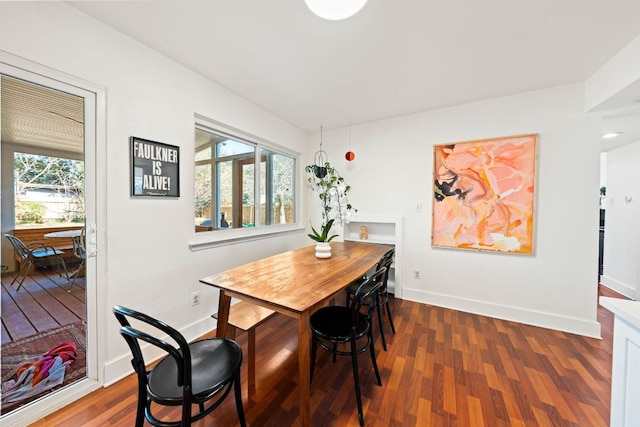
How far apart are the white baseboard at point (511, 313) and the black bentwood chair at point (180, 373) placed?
8.36 feet

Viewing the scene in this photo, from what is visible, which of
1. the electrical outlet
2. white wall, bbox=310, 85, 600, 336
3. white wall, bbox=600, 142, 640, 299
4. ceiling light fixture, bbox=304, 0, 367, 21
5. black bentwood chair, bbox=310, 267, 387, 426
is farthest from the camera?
white wall, bbox=600, 142, 640, 299

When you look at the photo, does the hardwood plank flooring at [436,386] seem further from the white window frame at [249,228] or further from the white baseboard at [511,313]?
the white window frame at [249,228]

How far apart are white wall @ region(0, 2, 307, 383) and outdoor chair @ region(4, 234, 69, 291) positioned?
289mm

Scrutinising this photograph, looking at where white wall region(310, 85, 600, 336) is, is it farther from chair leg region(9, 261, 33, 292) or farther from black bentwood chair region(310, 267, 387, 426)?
chair leg region(9, 261, 33, 292)

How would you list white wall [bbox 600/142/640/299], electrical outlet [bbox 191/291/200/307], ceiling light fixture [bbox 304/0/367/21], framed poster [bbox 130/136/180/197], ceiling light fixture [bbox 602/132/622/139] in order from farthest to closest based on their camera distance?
white wall [bbox 600/142/640/299] < ceiling light fixture [bbox 602/132/622/139] < electrical outlet [bbox 191/291/200/307] < framed poster [bbox 130/136/180/197] < ceiling light fixture [bbox 304/0/367/21]

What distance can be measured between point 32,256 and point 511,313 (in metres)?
4.13

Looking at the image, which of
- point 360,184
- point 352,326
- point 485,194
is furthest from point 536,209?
point 352,326

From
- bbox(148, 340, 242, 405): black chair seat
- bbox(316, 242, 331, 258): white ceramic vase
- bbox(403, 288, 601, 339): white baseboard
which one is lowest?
bbox(403, 288, 601, 339): white baseboard

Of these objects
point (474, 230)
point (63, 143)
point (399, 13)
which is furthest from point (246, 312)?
point (474, 230)

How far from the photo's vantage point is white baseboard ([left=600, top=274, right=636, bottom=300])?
3.06 metres

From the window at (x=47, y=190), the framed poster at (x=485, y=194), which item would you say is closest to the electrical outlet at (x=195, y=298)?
the window at (x=47, y=190)

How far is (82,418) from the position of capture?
1.38 metres

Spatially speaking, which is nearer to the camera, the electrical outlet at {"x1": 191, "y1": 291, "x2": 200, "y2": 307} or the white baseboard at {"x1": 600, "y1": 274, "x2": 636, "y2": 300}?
the electrical outlet at {"x1": 191, "y1": 291, "x2": 200, "y2": 307}

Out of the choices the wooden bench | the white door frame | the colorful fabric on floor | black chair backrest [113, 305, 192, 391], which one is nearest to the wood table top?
the wooden bench
